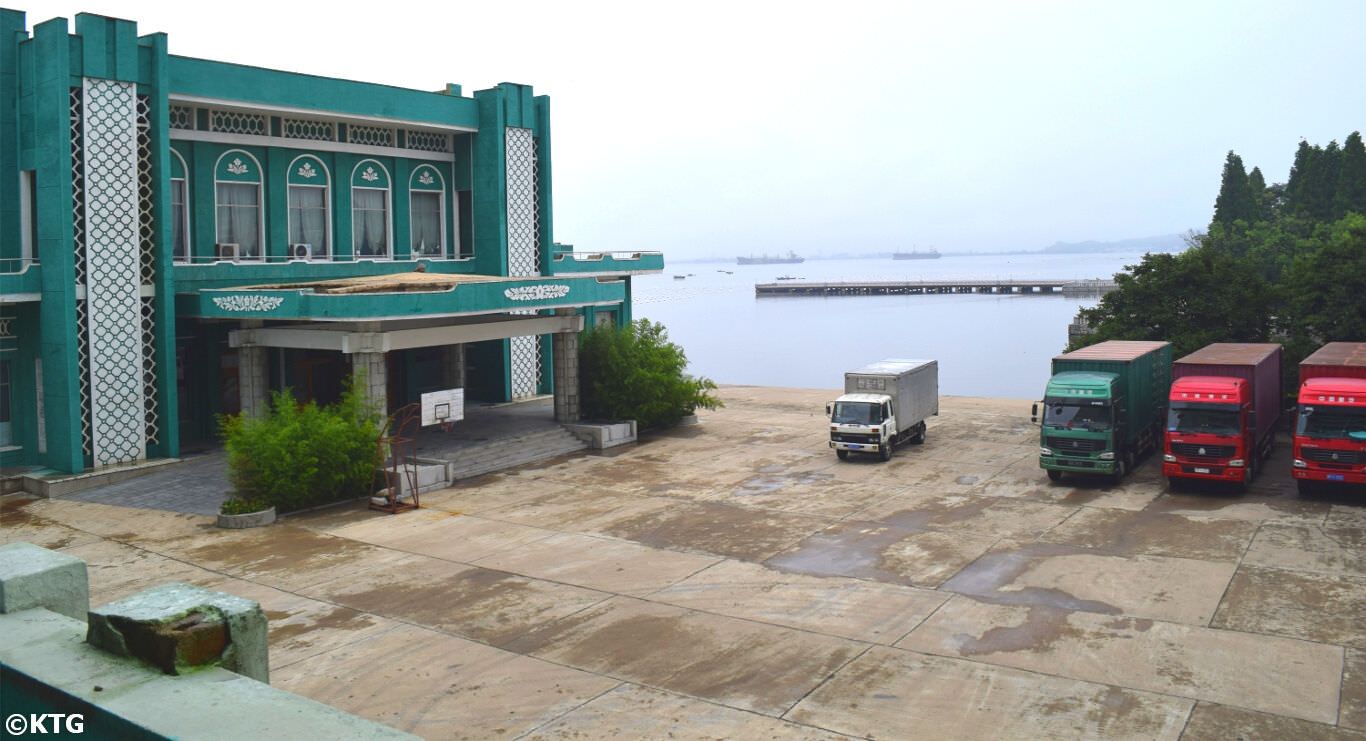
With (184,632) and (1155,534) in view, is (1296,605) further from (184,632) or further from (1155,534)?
(184,632)

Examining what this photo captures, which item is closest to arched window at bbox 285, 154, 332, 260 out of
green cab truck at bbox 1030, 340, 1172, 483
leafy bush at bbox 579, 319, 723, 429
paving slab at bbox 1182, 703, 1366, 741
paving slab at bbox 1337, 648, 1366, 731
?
leafy bush at bbox 579, 319, 723, 429

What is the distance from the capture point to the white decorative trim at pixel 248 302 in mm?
30314

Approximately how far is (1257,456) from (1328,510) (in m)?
4.25

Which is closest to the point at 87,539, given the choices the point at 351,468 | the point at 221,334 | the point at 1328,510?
the point at 351,468

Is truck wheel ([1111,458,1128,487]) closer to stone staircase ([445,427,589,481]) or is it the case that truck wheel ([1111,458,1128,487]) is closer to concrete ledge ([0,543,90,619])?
stone staircase ([445,427,589,481])

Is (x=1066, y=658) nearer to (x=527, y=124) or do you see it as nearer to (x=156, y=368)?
(x=156, y=368)

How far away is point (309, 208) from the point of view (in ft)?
123

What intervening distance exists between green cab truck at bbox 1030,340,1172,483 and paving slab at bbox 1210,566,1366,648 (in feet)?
25.2

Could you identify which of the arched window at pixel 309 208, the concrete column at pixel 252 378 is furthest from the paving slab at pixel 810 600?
the arched window at pixel 309 208

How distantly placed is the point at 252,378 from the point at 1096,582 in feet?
78.7

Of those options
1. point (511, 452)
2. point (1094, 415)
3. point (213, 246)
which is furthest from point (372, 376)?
point (1094, 415)

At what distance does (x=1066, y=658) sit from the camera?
16203 mm

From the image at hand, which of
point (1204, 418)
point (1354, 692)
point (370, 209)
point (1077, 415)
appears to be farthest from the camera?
point (370, 209)

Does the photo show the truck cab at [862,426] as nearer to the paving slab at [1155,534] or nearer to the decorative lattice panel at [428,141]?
the paving slab at [1155,534]
